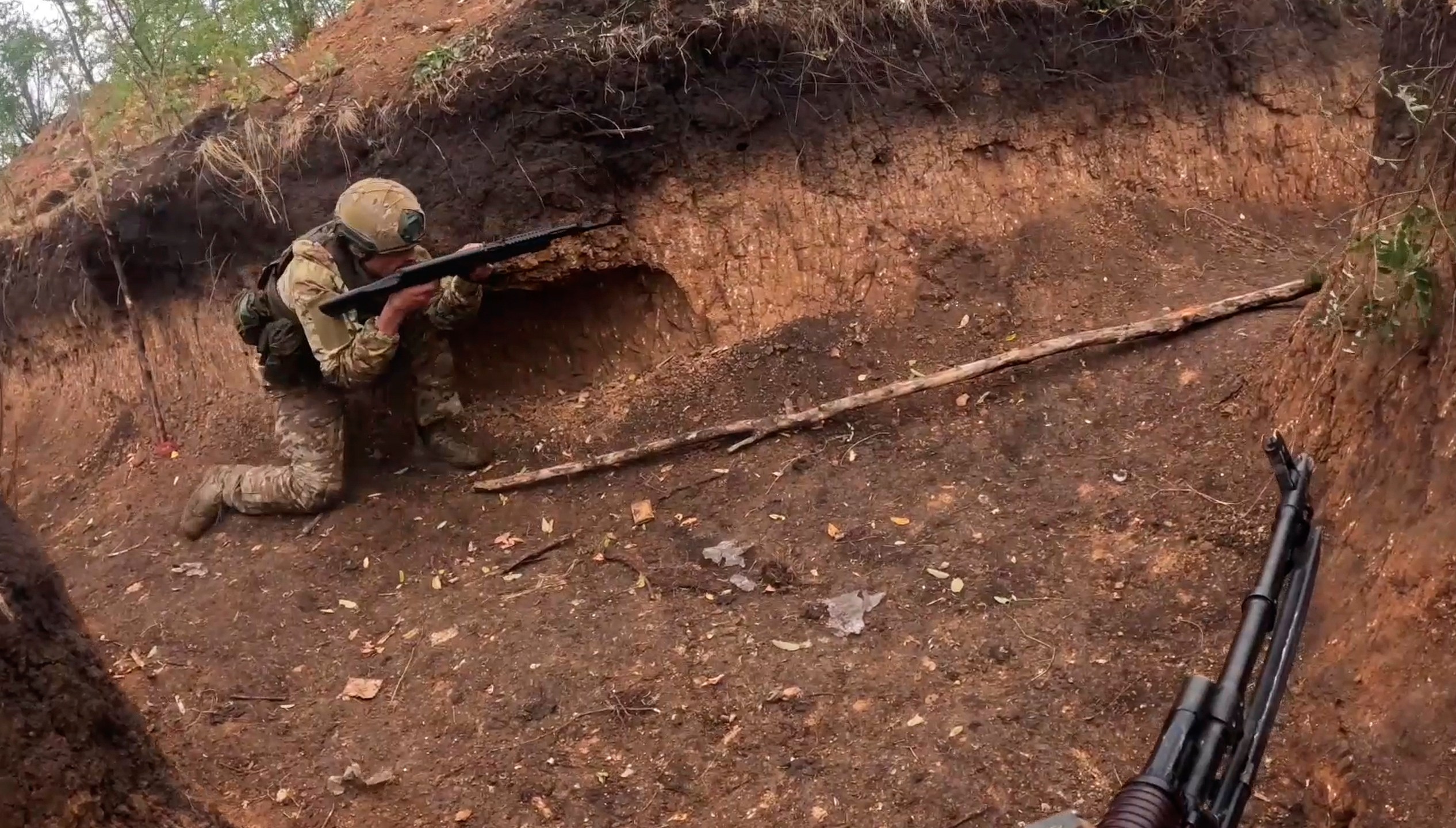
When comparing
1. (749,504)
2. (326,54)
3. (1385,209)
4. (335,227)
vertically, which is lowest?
(749,504)

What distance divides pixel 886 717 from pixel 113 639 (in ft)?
12.5

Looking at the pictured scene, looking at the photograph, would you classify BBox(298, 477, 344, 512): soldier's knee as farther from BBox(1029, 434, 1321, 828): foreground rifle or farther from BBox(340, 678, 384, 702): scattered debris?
BBox(1029, 434, 1321, 828): foreground rifle

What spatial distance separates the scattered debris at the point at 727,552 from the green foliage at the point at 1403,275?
2688 millimetres

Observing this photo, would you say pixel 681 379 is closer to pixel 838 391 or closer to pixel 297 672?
pixel 838 391

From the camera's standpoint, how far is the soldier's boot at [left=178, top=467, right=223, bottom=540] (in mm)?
5547

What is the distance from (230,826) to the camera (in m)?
3.20

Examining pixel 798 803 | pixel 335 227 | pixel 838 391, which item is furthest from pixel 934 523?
pixel 335 227

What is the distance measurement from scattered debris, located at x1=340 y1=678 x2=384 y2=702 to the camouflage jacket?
1513 millimetres

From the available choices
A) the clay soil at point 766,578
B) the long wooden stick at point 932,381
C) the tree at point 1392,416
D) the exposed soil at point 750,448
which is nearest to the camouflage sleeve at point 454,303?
the exposed soil at point 750,448

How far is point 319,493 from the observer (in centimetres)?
538

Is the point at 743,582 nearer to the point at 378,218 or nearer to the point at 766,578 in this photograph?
the point at 766,578

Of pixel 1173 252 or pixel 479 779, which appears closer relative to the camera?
pixel 479 779

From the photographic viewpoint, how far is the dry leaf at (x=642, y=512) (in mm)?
5012

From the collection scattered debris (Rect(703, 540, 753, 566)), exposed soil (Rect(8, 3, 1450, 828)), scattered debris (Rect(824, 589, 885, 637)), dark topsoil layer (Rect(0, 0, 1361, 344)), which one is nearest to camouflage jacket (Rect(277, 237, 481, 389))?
exposed soil (Rect(8, 3, 1450, 828))
